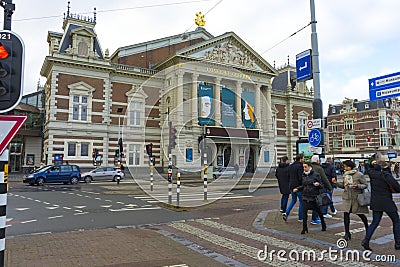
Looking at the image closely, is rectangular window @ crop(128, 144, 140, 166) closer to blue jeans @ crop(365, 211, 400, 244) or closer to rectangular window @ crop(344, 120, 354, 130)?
blue jeans @ crop(365, 211, 400, 244)

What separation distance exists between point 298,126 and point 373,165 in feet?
158

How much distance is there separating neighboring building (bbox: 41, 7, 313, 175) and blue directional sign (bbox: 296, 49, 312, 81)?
658 inches

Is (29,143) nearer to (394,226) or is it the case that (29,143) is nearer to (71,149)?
(71,149)

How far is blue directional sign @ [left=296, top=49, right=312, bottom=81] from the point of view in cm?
1126

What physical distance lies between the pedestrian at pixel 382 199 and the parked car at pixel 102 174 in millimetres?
25907

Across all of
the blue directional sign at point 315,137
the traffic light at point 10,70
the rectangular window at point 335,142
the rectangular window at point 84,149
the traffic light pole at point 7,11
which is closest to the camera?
the traffic light at point 10,70

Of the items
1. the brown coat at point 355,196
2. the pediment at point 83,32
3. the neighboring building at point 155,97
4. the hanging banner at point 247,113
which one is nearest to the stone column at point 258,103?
the neighboring building at point 155,97

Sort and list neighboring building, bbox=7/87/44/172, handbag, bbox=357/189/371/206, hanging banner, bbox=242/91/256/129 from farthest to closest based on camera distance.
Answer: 1. neighboring building, bbox=7/87/44/172
2. hanging banner, bbox=242/91/256/129
3. handbag, bbox=357/189/371/206

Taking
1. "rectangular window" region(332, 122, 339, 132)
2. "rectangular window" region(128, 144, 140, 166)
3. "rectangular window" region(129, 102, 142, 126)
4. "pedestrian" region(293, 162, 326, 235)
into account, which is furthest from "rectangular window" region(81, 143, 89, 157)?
"rectangular window" region(332, 122, 339, 132)

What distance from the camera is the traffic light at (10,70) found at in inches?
151

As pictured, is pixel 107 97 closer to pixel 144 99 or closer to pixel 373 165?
pixel 144 99

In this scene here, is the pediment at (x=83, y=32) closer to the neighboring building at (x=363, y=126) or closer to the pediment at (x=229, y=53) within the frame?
the pediment at (x=229, y=53)

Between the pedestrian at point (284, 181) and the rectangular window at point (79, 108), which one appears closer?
the pedestrian at point (284, 181)

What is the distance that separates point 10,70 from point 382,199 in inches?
273
